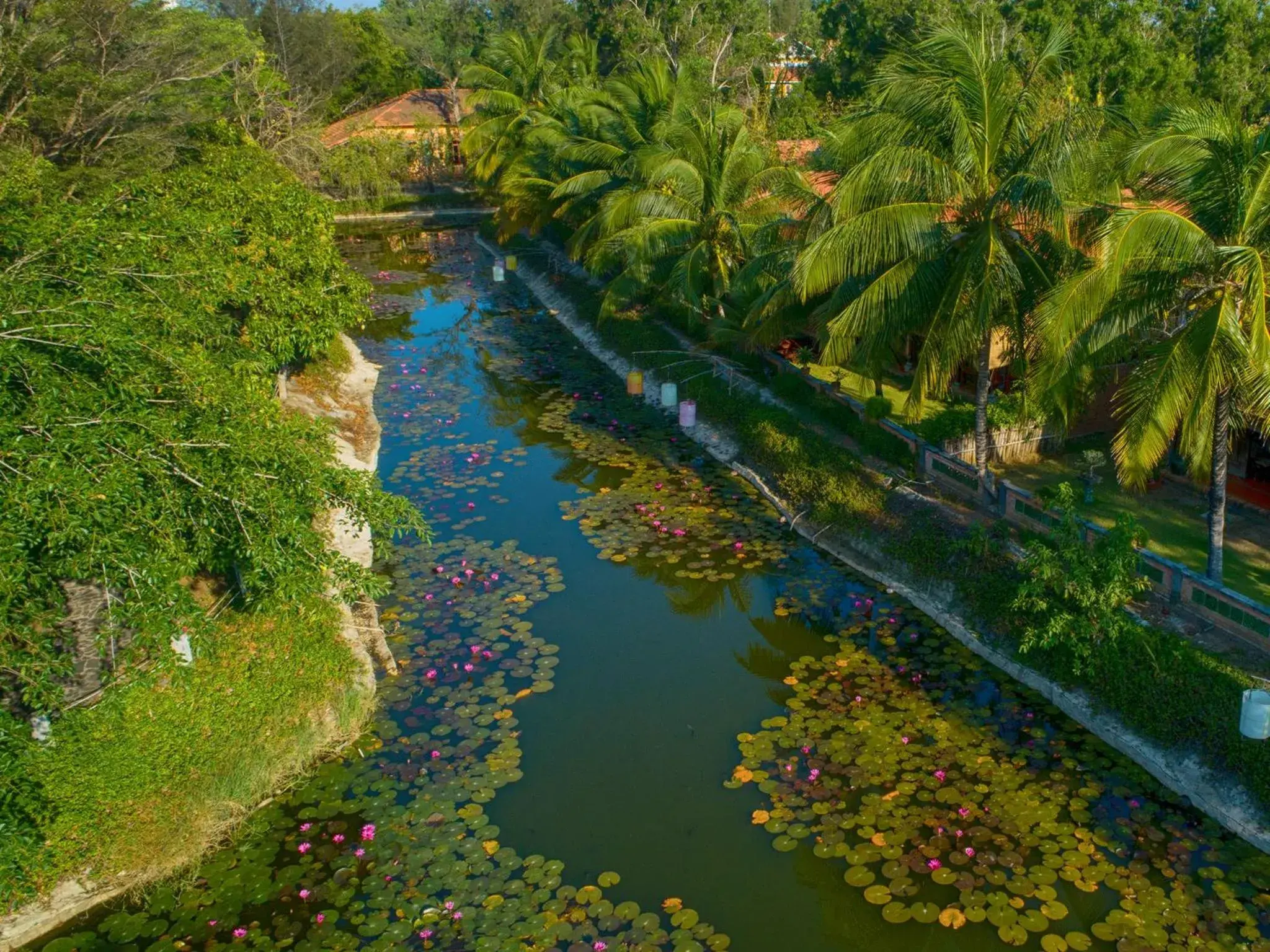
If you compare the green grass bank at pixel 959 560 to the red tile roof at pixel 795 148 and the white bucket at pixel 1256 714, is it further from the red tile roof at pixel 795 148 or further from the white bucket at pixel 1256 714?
the red tile roof at pixel 795 148

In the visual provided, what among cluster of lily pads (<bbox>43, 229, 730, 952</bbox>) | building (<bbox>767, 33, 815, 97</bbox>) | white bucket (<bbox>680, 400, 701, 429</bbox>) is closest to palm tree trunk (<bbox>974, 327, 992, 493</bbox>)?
cluster of lily pads (<bbox>43, 229, 730, 952</bbox>)

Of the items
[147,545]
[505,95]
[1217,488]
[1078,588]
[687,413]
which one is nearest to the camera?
[147,545]

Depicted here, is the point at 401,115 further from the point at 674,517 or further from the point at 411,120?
the point at 674,517

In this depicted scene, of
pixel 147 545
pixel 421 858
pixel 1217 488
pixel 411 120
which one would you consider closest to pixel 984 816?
pixel 1217 488

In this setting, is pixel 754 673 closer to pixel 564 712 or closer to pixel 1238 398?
pixel 564 712

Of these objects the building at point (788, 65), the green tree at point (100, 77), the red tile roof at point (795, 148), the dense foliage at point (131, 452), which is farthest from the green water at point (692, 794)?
the building at point (788, 65)

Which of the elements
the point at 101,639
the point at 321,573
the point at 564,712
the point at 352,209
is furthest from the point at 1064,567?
the point at 352,209
